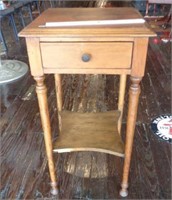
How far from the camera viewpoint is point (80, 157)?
1.28 meters

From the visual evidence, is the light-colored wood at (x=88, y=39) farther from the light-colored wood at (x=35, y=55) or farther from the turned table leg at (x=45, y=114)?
the turned table leg at (x=45, y=114)

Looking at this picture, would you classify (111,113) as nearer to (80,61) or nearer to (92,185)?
(92,185)

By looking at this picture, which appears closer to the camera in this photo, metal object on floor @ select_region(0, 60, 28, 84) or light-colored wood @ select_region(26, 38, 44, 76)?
light-colored wood @ select_region(26, 38, 44, 76)

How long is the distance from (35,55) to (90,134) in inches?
19.8

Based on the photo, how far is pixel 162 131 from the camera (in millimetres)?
1445

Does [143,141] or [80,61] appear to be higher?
[80,61]

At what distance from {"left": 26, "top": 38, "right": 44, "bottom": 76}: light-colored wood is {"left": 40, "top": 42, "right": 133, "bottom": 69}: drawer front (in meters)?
0.01

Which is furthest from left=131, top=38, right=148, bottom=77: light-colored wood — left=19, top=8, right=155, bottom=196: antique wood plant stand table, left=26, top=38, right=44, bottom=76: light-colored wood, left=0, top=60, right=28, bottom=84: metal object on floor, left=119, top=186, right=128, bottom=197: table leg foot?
left=0, top=60, right=28, bottom=84: metal object on floor

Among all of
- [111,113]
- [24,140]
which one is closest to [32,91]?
[24,140]

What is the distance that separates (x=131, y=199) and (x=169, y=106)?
0.87 metres

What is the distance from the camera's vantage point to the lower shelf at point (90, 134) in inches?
38.4

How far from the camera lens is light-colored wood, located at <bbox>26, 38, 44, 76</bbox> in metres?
0.69

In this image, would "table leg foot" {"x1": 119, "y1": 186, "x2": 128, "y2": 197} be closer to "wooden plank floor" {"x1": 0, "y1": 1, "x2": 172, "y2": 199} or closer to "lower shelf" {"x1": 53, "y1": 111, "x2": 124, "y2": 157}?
"wooden plank floor" {"x1": 0, "y1": 1, "x2": 172, "y2": 199}

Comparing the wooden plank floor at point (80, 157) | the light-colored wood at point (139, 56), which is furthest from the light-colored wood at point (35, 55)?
the wooden plank floor at point (80, 157)
